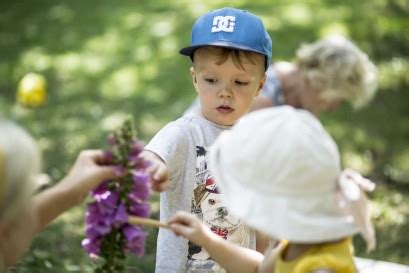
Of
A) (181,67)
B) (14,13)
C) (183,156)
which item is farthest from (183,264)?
(14,13)

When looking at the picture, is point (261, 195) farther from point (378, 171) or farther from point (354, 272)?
point (378, 171)

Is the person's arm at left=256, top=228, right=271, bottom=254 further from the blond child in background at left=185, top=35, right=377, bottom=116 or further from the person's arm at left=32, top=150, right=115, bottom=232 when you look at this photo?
the blond child in background at left=185, top=35, right=377, bottom=116

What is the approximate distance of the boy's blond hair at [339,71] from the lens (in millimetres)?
5227

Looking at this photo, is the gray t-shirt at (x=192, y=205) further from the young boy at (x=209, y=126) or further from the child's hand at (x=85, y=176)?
the child's hand at (x=85, y=176)

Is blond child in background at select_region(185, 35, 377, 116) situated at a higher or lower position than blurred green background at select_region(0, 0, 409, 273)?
higher

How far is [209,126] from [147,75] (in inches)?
223

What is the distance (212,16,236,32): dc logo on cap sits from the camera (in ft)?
11.5

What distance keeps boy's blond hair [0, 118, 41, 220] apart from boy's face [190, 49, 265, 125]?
1206mm

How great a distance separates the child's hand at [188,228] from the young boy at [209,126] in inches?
26.5

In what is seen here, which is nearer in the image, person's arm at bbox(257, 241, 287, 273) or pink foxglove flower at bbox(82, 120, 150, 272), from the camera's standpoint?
pink foxglove flower at bbox(82, 120, 150, 272)

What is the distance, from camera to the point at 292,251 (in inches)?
106

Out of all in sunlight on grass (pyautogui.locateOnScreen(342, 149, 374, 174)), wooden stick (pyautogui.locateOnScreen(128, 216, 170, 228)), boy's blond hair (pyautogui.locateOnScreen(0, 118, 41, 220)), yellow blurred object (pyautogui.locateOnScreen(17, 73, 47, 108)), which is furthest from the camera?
yellow blurred object (pyautogui.locateOnScreen(17, 73, 47, 108))

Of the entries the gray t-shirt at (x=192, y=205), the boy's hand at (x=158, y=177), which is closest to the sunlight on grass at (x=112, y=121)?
the gray t-shirt at (x=192, y=205)

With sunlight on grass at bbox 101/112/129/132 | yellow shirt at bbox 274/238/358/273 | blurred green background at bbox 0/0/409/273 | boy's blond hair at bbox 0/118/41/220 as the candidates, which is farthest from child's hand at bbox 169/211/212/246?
sunlight on grass at bbox 101/112/129/132
